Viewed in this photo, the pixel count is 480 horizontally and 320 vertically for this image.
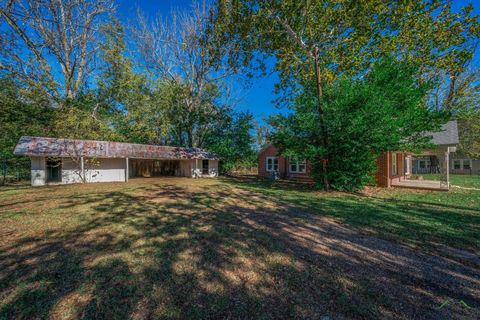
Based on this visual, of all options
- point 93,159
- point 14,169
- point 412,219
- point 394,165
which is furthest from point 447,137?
point 14,169

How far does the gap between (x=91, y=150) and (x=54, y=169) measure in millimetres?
2547

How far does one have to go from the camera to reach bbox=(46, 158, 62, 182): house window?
43.8 ft

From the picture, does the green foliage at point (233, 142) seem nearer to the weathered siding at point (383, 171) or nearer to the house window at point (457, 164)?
the weathered siding at point (383, 171)

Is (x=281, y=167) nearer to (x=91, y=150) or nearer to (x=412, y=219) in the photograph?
(x=412, y=219)

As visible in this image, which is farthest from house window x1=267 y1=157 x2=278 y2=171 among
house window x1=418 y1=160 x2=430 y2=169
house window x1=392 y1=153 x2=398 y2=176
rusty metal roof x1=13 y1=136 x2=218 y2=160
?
house window x1=418 y1=160 x2=430 y2=169

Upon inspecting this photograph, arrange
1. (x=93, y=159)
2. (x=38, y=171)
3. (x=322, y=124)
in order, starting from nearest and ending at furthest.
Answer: (x=322, y=124), (x=93, y=159), (x=38, y=171)

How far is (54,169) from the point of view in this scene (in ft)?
44.9

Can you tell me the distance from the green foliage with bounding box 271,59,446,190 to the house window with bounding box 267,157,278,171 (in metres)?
8.07

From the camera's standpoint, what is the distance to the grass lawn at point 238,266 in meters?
2.12

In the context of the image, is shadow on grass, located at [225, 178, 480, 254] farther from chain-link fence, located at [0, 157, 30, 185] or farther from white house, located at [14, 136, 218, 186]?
chain-link fence, located at [0, 157, 30, 185]

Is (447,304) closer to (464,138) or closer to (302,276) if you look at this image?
(302,276)

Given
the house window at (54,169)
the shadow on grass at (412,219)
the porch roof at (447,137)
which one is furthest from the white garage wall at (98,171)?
the porch roof at (447,137)

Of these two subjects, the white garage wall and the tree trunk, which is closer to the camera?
the tree trunk

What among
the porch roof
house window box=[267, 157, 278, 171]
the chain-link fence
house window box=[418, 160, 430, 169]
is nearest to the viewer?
the porch roof
